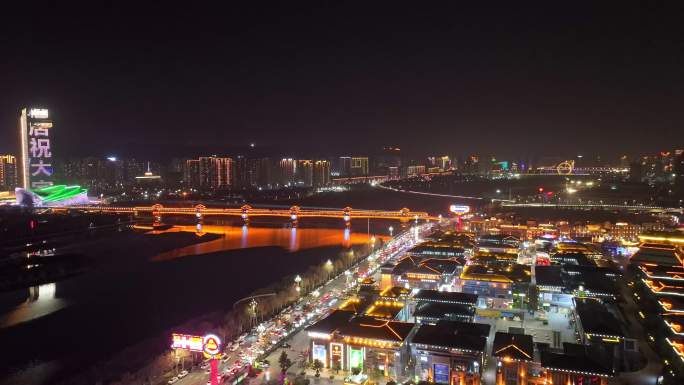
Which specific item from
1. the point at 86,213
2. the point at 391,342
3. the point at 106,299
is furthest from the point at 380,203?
the point at 391,342

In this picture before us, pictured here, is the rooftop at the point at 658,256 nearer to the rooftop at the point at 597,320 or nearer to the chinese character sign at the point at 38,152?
the rooftop at the point at 597,320

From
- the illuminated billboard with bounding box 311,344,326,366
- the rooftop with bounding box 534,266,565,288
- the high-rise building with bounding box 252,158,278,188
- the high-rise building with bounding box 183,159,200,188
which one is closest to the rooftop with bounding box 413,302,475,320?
the illuminated billboard with bounding box 311,344,326,366

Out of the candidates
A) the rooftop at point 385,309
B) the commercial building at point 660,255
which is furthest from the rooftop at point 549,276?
the rooftop at point 385,309

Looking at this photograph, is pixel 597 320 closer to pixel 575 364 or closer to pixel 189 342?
pixel 575 364

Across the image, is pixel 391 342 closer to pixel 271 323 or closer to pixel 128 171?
pixel 271 323

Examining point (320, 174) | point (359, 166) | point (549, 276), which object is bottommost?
point (549, 276)

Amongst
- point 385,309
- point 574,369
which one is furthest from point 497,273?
point 574,369
